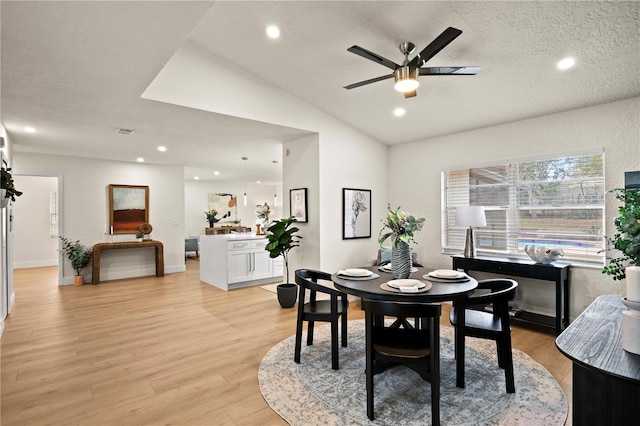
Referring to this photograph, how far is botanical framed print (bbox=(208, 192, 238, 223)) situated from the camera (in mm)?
11586

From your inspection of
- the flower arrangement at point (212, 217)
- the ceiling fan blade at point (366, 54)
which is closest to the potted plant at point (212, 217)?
the flower arrangement at point (212, 217)

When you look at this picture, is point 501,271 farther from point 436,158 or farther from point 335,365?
point 335,365

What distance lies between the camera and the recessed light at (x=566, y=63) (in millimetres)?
3041

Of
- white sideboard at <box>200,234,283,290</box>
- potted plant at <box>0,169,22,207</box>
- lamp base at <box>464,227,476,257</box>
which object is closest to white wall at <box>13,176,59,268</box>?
white sideboard at <box>200,234,283,290</box>

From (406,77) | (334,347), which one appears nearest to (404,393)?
(334,347)

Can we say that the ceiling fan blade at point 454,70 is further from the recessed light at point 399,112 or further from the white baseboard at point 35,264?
the white baseboard at point 35,264

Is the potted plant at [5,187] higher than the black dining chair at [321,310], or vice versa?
the potted plant at [5,187]

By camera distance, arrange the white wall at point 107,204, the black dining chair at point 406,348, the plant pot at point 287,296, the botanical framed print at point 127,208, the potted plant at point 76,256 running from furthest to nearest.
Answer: the botanical framed print at point 127,208
the white wall at point 107,204
the potted plant at point 76,256
the plant pot at point 287,296
the black dining chair at point 406,348

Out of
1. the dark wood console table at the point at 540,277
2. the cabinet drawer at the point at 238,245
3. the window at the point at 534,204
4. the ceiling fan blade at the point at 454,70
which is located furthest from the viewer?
the cabinet drawer at the point at 238,245

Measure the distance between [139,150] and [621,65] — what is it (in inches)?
270

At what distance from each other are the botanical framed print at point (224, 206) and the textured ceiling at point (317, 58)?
654 centimetres

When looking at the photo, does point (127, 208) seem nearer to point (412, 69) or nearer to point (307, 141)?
point (307, 141)

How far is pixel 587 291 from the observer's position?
3775mm

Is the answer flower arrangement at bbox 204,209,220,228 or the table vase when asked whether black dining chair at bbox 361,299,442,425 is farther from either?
flower arrangement at bbox 204,209,220,228
